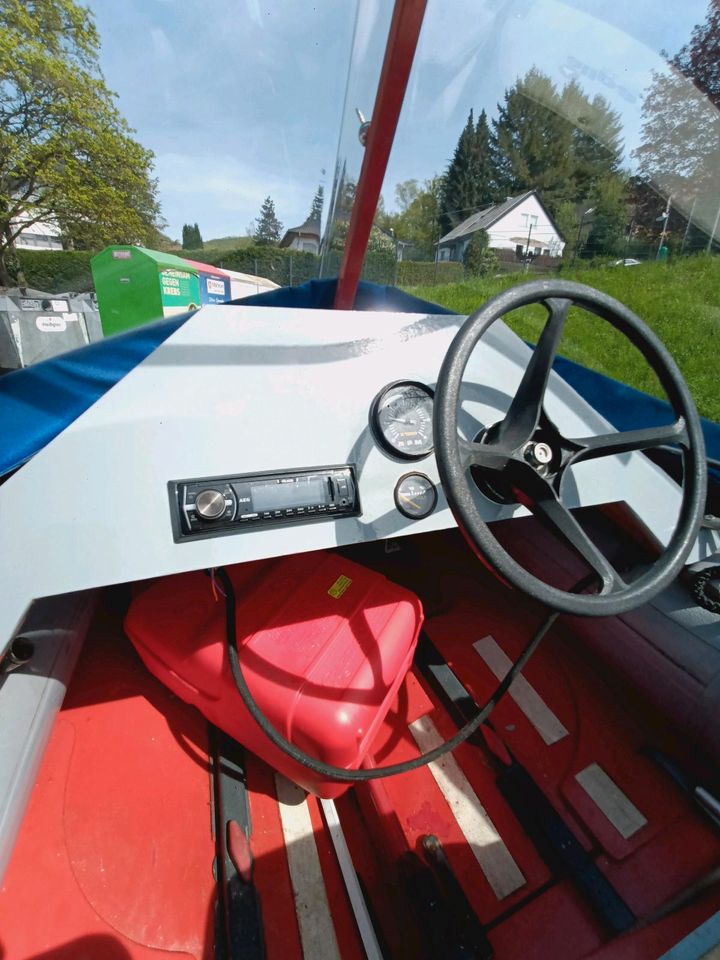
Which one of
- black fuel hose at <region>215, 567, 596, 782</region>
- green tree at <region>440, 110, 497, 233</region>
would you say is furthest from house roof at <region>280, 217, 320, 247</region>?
black fuel hose at <region>215, 567, 596, 782</region>

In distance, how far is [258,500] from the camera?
0.96m

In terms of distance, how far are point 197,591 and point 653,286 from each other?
1.52 meters

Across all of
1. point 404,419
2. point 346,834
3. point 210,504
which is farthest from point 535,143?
point 346,834

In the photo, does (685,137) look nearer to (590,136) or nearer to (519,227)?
(590,136)

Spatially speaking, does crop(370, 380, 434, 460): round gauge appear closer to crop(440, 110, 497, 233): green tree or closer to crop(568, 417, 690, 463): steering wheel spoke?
crop(568, 417, 690, 463): steering wheel spoke

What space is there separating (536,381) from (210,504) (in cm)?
71

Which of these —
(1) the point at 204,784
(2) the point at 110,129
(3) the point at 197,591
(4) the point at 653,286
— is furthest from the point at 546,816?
(2) the point at 110,129

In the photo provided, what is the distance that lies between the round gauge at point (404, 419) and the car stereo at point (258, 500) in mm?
116

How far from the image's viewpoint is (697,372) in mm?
1404

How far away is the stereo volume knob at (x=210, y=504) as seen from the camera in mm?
901

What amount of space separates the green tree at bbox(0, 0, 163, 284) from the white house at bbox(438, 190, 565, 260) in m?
2.30

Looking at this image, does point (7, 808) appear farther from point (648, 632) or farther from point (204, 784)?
point (648, 632)

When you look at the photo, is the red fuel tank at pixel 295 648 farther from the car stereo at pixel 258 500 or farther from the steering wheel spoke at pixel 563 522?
the steering wheel spoke at pixel 563 522

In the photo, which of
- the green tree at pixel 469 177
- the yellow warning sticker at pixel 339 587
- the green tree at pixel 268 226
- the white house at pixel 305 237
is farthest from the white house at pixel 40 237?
the yellow warning sticker at pixel 339 587
